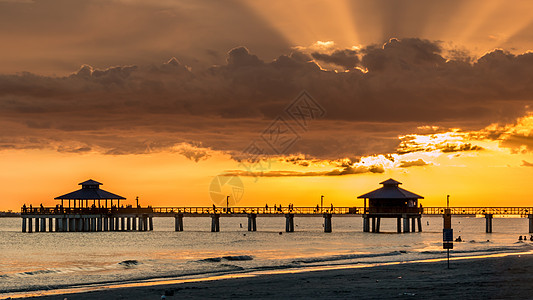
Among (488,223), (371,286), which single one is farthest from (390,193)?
(371,286)

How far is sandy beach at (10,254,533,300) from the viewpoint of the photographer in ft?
94.7

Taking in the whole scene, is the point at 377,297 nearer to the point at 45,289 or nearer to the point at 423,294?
the point at 423,294

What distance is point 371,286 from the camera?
106 feet

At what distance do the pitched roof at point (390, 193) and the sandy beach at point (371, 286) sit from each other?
2835 inches

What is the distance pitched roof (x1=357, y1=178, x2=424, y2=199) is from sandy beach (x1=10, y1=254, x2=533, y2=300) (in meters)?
72.0

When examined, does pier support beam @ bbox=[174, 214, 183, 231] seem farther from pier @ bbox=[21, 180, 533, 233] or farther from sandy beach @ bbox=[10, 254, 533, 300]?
sandy beach @ bbox=[10, 254, 533, 300]

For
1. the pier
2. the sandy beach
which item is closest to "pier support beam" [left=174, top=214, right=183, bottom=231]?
the pier

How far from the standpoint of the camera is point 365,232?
420 ft

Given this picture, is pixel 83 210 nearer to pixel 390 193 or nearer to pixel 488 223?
pixel 390 193

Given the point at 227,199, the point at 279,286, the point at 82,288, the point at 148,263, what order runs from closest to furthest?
the point at 279,286, the point at 82,288, the point at 148,263, the point at 227,199

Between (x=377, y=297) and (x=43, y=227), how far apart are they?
366 feet

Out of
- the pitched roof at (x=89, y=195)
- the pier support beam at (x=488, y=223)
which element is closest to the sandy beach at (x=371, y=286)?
the pier support beam at (x=488, y=223)

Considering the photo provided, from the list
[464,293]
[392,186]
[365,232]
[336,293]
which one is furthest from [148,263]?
[365,232]

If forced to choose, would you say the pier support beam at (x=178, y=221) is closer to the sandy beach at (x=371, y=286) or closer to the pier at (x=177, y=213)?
the pier at (x=177, y=213)
